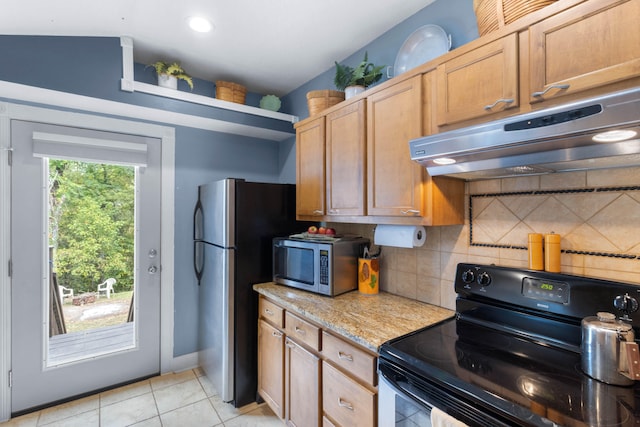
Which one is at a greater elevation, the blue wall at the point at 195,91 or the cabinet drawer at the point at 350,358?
the blue wall at the point at 195,91

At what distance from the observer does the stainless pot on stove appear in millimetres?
899

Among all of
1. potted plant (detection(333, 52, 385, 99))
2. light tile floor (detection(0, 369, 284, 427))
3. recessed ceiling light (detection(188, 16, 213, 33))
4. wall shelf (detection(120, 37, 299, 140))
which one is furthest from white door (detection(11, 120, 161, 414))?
potted plant (detection(333, 52, 385, 99))

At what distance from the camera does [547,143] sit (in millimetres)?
998

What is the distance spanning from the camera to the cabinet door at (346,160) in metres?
1.82

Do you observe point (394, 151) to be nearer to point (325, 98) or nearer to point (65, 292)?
point (325, 98)

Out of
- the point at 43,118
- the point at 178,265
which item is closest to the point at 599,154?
the point at 178,265

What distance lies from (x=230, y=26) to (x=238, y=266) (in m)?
1.61

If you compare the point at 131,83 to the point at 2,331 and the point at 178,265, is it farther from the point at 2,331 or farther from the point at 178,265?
the point at 2,331

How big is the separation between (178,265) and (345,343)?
1883 mm

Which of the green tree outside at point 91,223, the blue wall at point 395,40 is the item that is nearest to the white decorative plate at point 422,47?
the blue wall at point 395,40

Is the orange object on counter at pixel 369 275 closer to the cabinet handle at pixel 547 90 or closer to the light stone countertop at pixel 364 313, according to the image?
the light stone countertop at pixel 364 313

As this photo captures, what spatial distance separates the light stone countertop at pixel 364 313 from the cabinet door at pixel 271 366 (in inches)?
9.8

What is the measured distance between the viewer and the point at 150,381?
256cm

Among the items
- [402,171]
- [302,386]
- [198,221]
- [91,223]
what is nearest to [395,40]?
[402,171]
